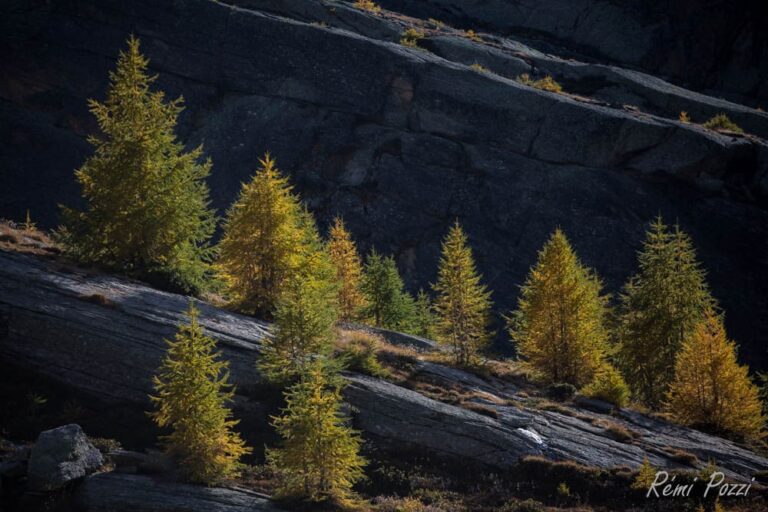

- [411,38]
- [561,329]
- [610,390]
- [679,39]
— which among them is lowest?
[610,390]

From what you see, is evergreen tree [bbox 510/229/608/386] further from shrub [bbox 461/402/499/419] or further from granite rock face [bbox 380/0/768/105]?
granite rock face [bbox 380/0/768/105]

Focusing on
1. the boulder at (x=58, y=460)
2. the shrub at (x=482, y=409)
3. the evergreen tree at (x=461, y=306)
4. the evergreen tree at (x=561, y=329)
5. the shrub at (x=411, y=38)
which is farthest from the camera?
the shrub at (x=411, y=38)

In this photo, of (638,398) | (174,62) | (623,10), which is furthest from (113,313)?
(623,10)

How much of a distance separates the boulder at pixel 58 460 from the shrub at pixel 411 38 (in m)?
62.2

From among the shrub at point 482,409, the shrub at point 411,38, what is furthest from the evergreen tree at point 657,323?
the shrub at point 411,38

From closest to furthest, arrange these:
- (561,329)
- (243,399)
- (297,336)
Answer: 1. (297,336)
2. (243,399)
3. (561,329)

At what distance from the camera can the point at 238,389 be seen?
25547mm

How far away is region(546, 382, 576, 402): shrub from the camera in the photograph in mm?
31559

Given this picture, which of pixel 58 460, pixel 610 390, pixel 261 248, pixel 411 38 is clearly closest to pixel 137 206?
pixel 261 248

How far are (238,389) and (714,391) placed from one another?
65.0 ft

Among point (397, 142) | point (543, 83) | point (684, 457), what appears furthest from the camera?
point (543, 83)

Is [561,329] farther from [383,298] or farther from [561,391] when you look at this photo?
[383,298]

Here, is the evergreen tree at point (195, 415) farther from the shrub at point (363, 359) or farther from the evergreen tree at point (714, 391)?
the evergreen tree at point (714, 391)
